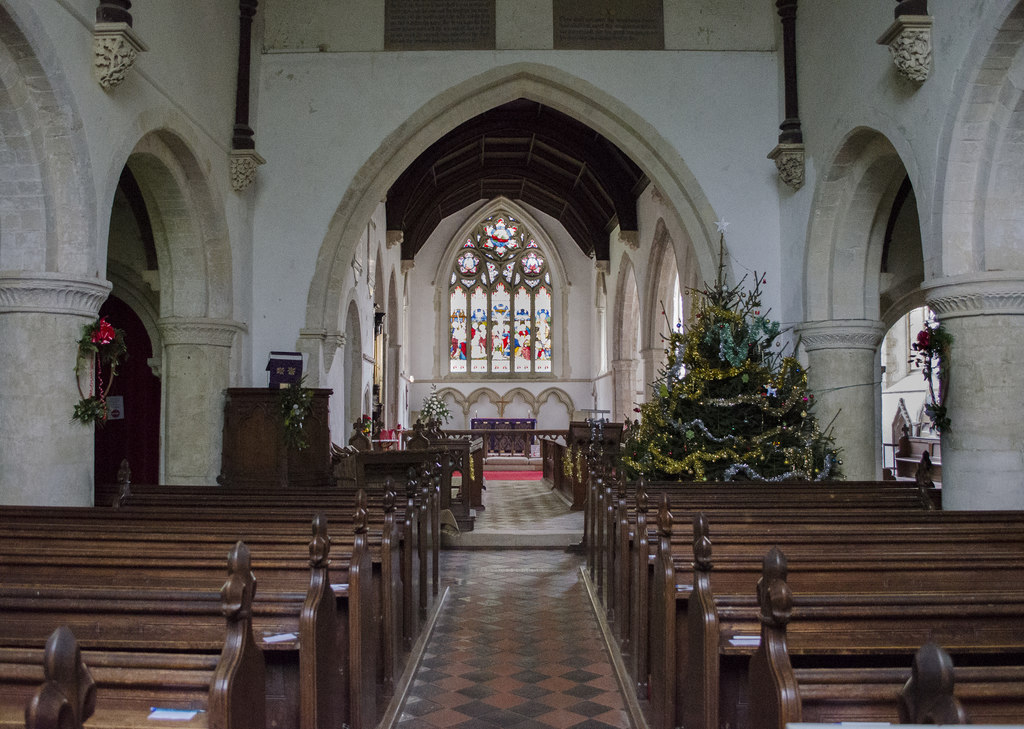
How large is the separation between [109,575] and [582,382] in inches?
744

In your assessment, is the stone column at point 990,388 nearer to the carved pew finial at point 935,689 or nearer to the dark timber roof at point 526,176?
the carved pew finial at point 935,689

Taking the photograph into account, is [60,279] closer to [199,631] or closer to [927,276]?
[199,631]

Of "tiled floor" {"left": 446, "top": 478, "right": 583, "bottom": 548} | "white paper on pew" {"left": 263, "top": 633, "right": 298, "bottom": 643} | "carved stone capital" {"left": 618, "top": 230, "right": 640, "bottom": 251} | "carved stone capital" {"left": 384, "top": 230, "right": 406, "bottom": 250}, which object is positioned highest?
"carved stone capital" {"left": 384, "top": 230, "right": 406, "bottom": 250}

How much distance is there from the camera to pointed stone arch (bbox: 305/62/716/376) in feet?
28.0

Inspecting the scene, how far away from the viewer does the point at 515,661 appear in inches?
168

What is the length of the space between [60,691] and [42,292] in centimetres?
433

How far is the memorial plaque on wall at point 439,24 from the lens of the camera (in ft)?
28.0

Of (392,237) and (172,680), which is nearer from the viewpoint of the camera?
(172,680)

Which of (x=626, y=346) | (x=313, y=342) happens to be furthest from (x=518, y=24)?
(x=626, y=346)

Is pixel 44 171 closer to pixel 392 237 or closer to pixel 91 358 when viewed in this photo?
pixel 91 358

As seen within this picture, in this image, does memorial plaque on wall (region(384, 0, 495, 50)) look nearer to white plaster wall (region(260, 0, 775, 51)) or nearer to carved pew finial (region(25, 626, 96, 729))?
white plaster wall (region(260, 0, 775, 51))

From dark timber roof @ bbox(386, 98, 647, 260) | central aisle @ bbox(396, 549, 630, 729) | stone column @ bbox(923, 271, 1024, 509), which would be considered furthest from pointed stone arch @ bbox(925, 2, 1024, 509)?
dark timber roof @ bbox(386, 98, 647, 260)

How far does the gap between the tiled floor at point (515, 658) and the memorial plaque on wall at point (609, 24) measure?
16.4 ft

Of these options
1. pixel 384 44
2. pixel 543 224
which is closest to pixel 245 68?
pixel 384 44
